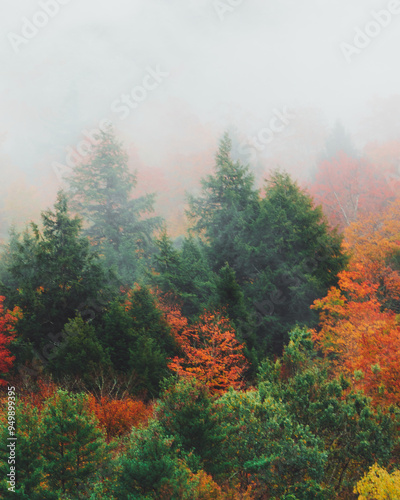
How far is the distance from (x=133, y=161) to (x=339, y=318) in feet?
178

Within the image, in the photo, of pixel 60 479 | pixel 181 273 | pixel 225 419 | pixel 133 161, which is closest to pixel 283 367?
pixel 225 419

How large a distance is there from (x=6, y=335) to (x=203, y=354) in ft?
34.4

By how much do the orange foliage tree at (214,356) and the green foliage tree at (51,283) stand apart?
6273 millimetres

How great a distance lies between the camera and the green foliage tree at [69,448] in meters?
7.76

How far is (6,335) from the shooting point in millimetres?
18078

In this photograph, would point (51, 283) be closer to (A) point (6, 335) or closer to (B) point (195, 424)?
(A) point (6, 335)

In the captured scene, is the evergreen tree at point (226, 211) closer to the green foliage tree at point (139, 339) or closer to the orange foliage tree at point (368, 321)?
the orange foliage tree at point (368, 321)

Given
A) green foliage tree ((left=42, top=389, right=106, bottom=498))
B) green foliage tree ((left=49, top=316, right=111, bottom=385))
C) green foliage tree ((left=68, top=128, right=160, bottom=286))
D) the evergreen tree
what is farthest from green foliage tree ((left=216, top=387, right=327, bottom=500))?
green foliage tree ((left=68, top=128, right=160, bottom=286))

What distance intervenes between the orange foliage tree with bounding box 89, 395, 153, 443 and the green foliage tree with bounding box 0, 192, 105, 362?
512cm

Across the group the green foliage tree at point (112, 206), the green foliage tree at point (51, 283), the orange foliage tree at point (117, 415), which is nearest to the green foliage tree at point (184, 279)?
the green foliage tree at point (112, 206)

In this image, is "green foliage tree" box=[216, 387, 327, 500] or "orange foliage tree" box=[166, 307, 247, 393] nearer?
"green foliage tree" box=[216, 387, 327, 500]

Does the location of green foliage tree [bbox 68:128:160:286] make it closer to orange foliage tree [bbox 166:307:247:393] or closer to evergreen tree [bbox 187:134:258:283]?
evergreen tree [bbox 187:134:258:283]

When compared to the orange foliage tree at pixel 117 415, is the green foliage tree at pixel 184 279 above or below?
above

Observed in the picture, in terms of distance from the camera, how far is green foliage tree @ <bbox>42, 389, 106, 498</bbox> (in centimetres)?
776
